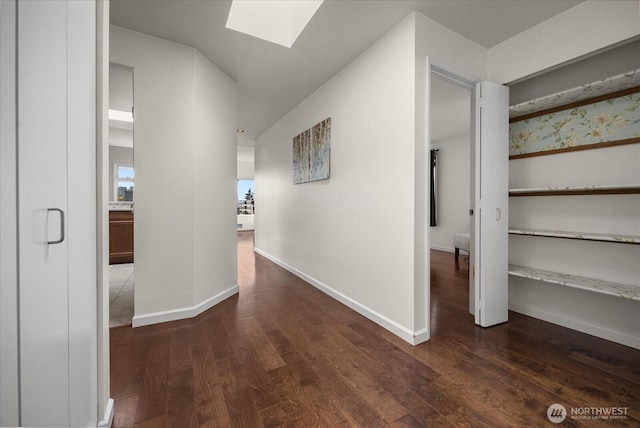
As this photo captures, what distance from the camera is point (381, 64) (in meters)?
2.38

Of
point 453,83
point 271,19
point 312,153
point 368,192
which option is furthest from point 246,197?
point 453,83

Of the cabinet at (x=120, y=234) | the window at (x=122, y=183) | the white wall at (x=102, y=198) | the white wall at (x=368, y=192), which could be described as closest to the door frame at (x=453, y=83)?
the white wall at (x=368, y=192)

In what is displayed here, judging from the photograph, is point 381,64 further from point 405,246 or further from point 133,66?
point 133,66

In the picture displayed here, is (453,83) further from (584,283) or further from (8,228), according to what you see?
(8,228)

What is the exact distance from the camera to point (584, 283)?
200 centimetres

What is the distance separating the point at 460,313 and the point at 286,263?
2668mm

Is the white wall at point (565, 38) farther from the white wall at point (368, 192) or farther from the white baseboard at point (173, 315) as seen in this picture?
the white baseboard at point (173, 315)

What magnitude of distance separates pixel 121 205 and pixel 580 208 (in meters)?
6.81

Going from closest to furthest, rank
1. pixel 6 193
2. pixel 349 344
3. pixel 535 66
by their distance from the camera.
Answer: pixel 6 193, pixel 349 344, pixel 535 66

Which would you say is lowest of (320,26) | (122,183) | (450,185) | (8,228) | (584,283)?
(584,283)

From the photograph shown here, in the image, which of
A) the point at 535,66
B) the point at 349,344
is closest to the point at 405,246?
the point at 349,344

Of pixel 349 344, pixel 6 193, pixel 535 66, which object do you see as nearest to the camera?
pixel 6 193

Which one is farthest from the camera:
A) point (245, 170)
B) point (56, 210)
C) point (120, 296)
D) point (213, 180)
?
point (245, 170)

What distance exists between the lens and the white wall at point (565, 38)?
180 cm
